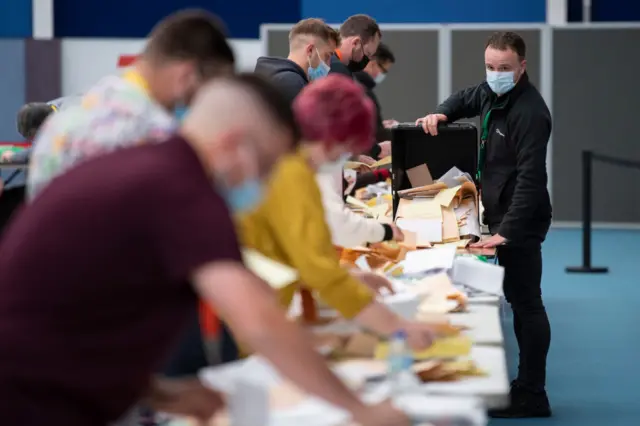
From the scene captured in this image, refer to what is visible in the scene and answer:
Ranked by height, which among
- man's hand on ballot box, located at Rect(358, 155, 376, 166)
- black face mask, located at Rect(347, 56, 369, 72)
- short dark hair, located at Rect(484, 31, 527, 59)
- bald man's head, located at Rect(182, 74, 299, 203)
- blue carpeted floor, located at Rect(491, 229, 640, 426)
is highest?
short dark hair, located at Rect(484, 31, 527, 59)

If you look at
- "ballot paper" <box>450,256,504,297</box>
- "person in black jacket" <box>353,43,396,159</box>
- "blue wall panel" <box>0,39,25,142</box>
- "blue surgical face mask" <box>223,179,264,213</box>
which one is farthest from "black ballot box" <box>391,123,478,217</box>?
"blue wall panel" <box>0,39,25,142</box>

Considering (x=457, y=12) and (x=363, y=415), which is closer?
(x=363, y=415)

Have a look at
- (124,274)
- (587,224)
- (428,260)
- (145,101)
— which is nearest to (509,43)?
(428,260)

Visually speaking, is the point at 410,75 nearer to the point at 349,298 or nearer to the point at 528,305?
the point at 528,305

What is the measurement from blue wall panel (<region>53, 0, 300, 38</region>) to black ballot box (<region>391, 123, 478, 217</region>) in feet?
22.6

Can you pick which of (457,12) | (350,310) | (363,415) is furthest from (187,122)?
(457,12)

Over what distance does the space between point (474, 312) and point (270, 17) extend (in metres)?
8.94

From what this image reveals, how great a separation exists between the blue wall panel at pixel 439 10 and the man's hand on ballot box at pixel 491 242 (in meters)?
7.15

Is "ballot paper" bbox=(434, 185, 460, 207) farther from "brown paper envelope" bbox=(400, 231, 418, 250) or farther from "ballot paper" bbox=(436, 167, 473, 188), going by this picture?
"brown paper envelope" bbox=(400, 231, 418, 250)

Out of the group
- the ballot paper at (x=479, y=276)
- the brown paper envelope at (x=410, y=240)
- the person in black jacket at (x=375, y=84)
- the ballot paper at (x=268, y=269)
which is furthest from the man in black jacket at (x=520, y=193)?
the ballot paper at (x=268, y=269)

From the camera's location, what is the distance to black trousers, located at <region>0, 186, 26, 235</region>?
288 centimetres

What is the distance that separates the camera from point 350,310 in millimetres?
2523

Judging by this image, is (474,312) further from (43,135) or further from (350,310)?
(43,135)

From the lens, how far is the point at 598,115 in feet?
34.0
